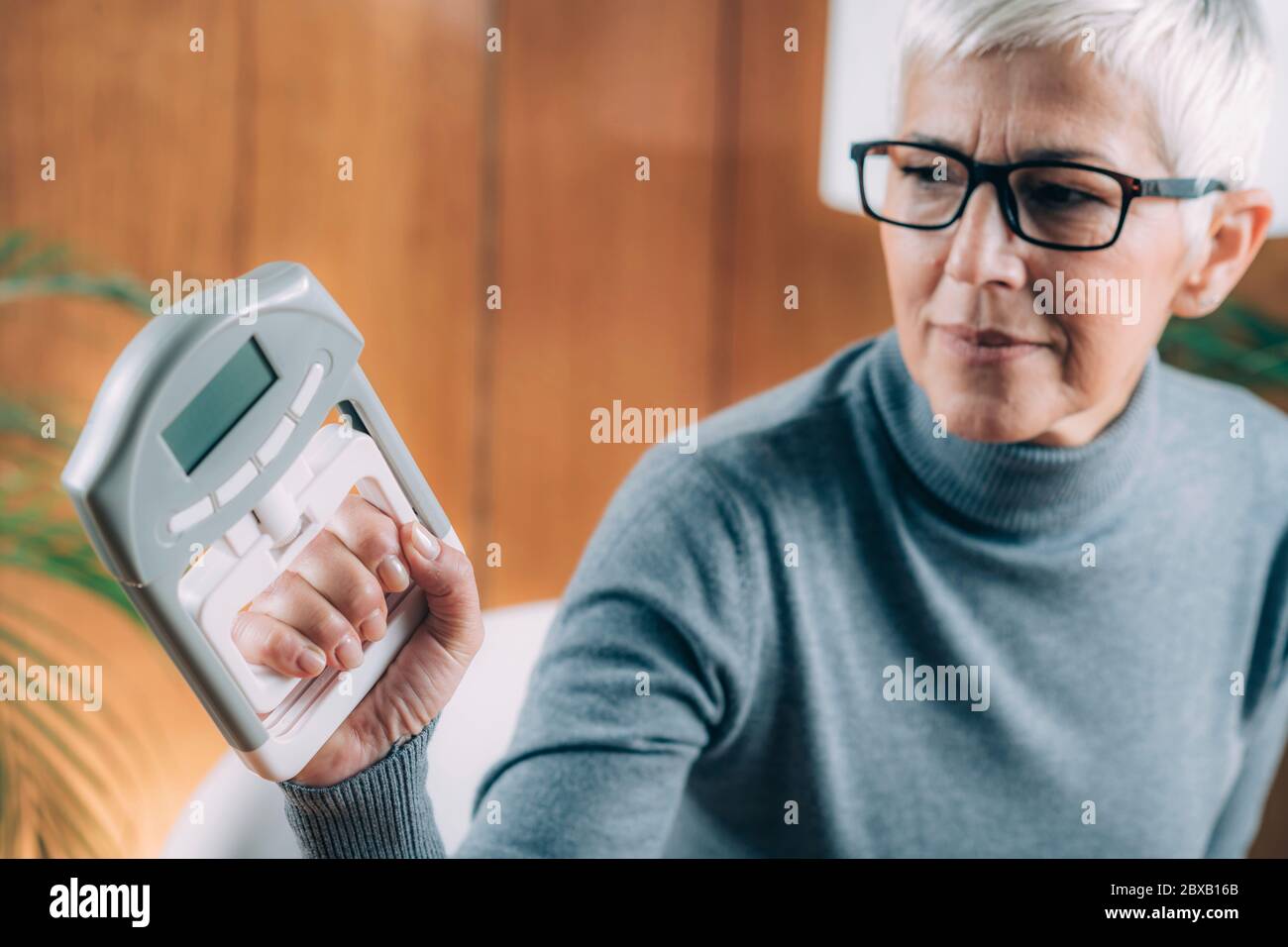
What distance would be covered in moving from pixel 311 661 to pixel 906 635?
1.51ft

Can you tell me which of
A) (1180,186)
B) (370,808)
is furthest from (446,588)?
(1180,186)

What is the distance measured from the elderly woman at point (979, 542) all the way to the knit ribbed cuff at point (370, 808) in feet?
0.06

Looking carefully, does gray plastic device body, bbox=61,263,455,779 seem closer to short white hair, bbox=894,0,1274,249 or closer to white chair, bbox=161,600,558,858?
white chair, bbox=161,600,558,858

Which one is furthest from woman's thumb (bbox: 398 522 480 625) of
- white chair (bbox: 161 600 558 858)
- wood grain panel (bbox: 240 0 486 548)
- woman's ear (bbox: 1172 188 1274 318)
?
woman's ear (bbox: 1172 188 1274 318)

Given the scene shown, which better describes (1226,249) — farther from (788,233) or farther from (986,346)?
(788,233)

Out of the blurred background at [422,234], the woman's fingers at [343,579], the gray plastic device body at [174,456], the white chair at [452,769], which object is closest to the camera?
the gray plastic device body at [174,456]

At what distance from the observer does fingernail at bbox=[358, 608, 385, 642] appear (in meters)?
0.64

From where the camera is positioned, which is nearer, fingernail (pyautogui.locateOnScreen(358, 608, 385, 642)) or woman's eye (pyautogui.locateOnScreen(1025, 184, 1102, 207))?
fingernail (pyautogui.locateOnScreen(358, 608, 385, 642))

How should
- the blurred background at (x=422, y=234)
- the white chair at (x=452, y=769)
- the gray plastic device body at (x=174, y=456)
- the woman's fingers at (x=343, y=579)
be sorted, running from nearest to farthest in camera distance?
the gray plastic device body at (x=174, y=456) < the woman's fingers at (x=343, y=579) < the white chair at (x=452, y=769) < the blurred background at (x=422, y=234)

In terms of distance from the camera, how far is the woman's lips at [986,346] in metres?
0.84

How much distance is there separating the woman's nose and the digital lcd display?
498 mm

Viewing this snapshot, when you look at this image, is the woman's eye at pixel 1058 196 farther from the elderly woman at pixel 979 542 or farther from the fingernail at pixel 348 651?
the fingernail at pixel 348 651

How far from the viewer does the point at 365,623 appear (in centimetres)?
64

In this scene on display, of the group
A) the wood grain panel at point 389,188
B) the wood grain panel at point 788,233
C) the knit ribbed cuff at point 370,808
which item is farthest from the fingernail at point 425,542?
the wood grain panel at point 788,233
